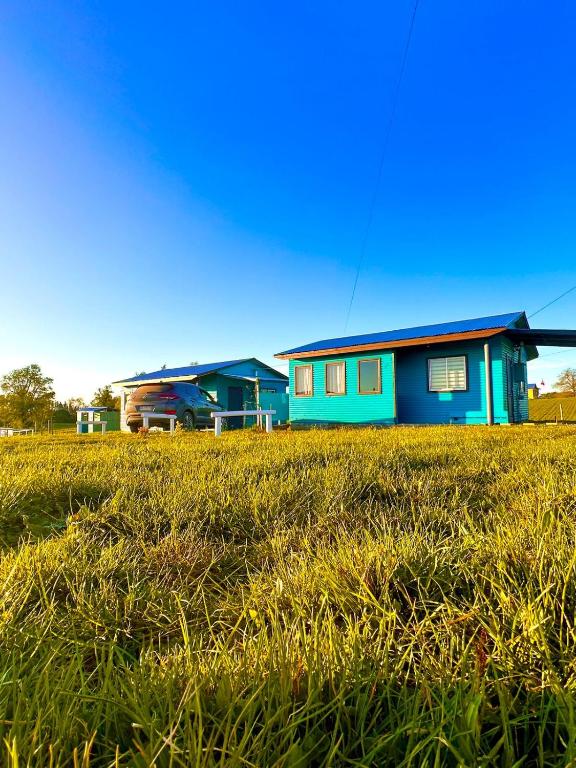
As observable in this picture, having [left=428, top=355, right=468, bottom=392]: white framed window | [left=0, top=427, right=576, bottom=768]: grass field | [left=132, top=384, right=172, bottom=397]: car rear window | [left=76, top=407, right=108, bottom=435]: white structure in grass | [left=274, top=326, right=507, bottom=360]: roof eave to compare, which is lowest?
[left=0, top=427, right=576, bottom=768]: grass field

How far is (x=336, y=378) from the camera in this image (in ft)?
52.4

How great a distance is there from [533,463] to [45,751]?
164 inches

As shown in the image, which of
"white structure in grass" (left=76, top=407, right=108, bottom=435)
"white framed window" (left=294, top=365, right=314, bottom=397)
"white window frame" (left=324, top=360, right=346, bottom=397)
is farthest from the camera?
"white framed window" (left=294, top=365, right=314, bottom=397)

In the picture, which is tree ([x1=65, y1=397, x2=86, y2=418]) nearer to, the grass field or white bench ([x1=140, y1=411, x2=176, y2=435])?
white bench ([x1=140, y1=411, x2=176, y2=435])

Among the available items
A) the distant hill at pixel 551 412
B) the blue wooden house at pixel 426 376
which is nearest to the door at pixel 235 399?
the blue wooden house at pixel 426 376

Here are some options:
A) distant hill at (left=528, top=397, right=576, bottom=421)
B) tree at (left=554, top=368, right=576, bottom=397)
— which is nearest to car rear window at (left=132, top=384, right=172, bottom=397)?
distant hill at (left=528, top=397, right=576, bottom=421)

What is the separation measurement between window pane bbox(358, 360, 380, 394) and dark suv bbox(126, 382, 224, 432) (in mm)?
6417

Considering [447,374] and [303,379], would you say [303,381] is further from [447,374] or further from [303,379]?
[447,374]

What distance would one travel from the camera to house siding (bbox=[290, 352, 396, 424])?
565 inches

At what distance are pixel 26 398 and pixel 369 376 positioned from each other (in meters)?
36.4

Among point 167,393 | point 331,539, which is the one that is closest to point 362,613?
point 331,539

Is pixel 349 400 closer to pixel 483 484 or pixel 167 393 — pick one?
pixel 167 393

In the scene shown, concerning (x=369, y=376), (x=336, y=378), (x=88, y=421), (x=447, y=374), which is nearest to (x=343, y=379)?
(x=336, y=378)

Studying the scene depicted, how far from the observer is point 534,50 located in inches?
434
